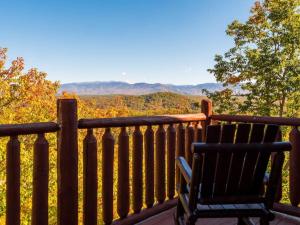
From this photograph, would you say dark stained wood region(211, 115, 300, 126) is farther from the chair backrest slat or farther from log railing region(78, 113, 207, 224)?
the chair backrest slat

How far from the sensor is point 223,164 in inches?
86.4

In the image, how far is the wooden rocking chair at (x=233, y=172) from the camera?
2.10 meters

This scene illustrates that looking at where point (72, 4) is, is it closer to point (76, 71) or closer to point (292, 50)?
point (292, 50)

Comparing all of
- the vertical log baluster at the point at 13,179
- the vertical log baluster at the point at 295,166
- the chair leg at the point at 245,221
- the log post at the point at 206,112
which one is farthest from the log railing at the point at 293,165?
the vertical log baluster at the point at 13,179

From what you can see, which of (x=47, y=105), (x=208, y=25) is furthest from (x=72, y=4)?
(x=47, y=105)

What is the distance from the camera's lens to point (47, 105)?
17.7 meters

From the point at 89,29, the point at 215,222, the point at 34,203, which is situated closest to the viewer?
the point at 34,203

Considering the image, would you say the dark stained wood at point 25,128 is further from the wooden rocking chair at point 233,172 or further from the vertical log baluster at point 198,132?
the vertical log baluster at point 198,132

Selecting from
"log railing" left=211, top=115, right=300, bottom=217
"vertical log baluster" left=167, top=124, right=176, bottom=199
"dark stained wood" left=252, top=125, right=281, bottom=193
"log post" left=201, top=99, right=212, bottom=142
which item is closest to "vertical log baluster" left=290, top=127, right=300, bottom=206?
"log railing" left=211, top=115, right=300, bottom=217

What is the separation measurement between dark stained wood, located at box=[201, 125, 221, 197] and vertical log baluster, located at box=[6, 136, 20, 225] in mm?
1150

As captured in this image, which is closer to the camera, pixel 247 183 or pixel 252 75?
pixel 247 183

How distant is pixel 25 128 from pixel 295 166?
243 cm

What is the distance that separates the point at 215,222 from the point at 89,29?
93.0 meters

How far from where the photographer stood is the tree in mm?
15383
